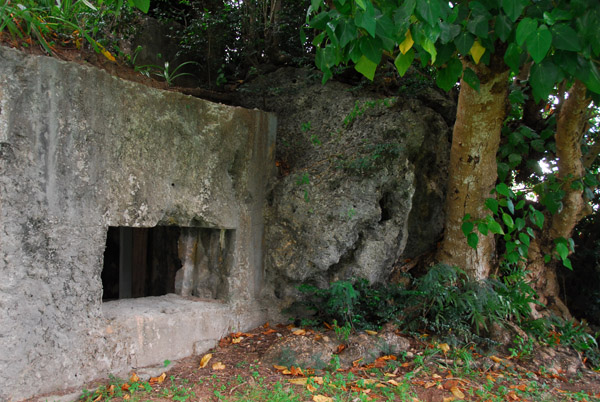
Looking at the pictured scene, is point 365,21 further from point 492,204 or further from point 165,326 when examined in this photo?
point 165,326

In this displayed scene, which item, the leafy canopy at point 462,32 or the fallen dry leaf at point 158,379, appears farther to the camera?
the fallen dry leaf at point 158,379

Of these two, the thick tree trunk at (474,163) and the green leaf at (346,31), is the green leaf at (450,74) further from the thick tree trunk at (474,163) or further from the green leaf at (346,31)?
the thick tree trunk at (474,163)

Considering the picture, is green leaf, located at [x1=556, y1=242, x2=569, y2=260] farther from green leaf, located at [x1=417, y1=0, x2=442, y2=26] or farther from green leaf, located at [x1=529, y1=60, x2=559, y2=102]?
green leaf, located at [x1=417, y1=0, x2=442, y2=26]

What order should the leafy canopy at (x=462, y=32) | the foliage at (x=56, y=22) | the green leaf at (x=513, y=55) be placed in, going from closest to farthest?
the leafy canopy at (x=462, y=32), the green leaf at (x=513, y=55), the foliage at (x=56, y=22)

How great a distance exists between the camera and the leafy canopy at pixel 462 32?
220cm

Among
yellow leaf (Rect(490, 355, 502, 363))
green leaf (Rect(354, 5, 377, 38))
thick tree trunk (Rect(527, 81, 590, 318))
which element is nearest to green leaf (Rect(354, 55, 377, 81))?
green leaf (Rect(354, 5, 377, 38))

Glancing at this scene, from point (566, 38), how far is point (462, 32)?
1.87ft

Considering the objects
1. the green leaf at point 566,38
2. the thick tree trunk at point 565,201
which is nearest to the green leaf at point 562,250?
the thick tree trunk at point 565,201

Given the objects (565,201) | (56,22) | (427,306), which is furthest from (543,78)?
(56,22)

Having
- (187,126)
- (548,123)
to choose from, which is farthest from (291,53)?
(548,123)

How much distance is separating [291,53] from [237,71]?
66cm

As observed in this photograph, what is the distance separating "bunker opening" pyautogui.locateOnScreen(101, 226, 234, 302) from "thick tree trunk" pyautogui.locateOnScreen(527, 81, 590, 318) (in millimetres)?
3212

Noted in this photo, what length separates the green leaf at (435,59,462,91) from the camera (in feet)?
9.42

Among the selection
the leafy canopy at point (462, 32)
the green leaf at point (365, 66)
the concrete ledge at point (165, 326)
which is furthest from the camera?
the concrete ledge at point (165, 326)
